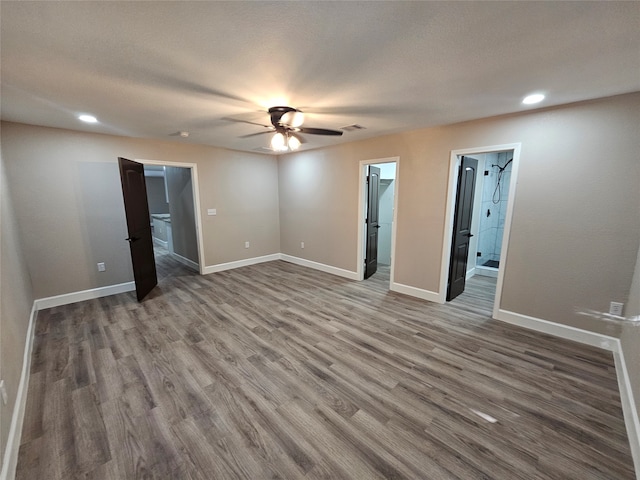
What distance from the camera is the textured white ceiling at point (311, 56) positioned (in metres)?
1.31

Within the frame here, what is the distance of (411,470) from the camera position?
4.81 ft

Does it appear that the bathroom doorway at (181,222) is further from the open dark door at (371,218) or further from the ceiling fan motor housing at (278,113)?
the open dark door at (371,218)

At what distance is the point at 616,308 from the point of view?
8.24 feet

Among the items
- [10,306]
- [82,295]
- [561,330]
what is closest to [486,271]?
[561,330]

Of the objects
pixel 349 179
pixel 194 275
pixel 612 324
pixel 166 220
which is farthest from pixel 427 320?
pixel 166 220

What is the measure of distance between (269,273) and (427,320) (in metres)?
3.08

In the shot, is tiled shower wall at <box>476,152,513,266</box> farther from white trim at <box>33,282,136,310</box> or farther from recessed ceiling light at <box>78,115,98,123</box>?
white trim at <box>33,282,136,310</box>

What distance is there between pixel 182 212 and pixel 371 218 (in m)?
4.00

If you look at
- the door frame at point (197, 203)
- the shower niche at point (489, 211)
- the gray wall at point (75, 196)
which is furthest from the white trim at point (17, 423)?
the shower niche at point (489, 211)

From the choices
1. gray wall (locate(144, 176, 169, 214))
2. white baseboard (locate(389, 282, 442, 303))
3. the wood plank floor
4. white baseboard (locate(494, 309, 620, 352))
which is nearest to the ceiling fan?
the wood plank floor

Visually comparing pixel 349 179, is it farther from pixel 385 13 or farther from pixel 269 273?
pixel 385 13

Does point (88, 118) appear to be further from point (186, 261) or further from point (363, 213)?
point (363, 213)

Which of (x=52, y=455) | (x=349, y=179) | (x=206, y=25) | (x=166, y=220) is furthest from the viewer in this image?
(x=166, y=220)

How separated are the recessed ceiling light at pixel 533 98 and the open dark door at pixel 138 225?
479 cm
